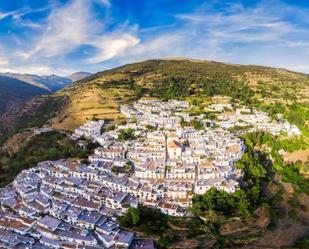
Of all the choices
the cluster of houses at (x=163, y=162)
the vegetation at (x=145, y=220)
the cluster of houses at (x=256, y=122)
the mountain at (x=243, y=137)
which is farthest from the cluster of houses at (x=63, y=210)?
the cluster of houses at (x=256, y=122)

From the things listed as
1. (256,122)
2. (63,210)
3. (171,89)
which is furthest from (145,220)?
(171,89)

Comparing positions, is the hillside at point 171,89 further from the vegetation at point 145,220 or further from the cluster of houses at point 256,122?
the vegetation at point 145,220

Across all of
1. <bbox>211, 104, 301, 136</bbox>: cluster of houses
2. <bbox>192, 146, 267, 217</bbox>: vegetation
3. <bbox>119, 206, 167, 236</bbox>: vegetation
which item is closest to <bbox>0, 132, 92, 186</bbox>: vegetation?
<bbox>119, 206, 167, 236</bbox>: vegetation

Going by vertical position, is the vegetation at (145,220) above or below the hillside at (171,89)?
below

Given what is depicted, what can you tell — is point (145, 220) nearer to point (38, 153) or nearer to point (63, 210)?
point (63, 210)

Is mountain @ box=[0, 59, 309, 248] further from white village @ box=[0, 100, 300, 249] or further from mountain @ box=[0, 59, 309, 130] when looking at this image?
white village @ box=[0, 100, 300, 249]

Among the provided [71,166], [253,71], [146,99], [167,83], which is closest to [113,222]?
[71,166]
